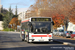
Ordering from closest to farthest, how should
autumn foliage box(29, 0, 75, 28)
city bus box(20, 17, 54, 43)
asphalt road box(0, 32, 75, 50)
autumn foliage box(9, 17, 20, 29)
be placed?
asphalt road box(0, 32, 75, 50), city bus box(20, 17, 54, 43), autumn foliage box(29, 0, 75, 28), autumn foliage box(9, 17, 20, 29)

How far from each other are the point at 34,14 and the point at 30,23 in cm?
3419

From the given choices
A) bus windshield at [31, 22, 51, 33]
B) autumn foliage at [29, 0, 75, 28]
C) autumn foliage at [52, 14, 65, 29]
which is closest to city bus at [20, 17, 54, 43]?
bus windshield at [31, 22, 51, 33]

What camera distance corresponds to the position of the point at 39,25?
2094cm

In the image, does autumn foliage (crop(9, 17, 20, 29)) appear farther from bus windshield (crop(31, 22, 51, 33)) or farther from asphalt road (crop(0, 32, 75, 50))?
bus windshield (crop(31, 22, 51, 33))

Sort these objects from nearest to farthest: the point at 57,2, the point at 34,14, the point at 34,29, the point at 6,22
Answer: the point at 34,29, the point at 57,2, the point at 34,14, the point at 6,22

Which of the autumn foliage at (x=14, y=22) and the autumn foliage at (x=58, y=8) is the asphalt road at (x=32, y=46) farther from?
the autumn foliage at (x=14, y=22)

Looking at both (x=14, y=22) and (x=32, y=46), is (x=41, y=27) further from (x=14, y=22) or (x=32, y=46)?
(x=14, y=22)

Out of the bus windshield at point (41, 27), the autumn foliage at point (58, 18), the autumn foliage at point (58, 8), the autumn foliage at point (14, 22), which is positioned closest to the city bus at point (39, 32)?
the bus windshield at point (41, 27)

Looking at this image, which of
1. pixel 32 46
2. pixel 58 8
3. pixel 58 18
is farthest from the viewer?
pixel 58 18

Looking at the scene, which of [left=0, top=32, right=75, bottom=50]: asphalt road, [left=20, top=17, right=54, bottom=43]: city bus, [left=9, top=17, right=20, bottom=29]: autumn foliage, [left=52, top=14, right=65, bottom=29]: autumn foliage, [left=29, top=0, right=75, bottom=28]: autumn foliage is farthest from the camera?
[left=9, top=17, right=20, bottom=29]: autumn foliage

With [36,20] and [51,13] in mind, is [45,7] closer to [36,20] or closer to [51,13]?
[51,13]

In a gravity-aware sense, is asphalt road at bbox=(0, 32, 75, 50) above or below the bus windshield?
below

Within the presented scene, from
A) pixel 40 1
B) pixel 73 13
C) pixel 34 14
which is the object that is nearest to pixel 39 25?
pixel 73 13

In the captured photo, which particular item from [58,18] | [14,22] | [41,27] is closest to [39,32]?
Result: [41,27]
